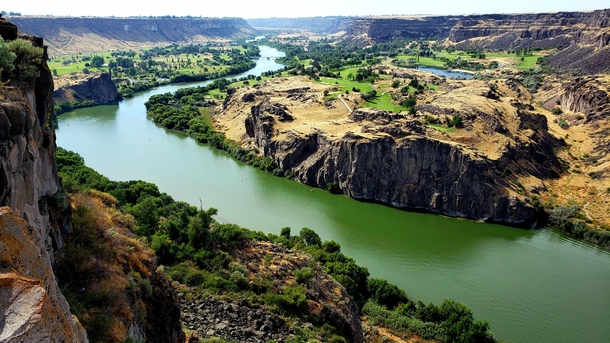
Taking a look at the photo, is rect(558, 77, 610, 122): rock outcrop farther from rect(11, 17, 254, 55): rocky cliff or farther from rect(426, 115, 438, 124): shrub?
rect(11, 17, 254, 55): rocky cliff

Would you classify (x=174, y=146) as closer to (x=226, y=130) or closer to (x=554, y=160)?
(x=226, y=130)

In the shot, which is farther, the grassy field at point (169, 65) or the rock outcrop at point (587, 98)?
the grassy field at point (169, 65)

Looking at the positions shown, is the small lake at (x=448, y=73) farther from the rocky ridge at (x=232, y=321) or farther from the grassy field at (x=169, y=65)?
the rocky ridge at (x=232, y=321)

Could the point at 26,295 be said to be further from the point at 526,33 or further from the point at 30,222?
the point at 526,33

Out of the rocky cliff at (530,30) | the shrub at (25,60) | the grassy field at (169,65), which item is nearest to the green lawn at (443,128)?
the shrub at (25,60)

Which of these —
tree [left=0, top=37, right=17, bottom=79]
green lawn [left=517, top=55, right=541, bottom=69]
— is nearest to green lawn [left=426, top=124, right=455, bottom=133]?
tree [left=0, top=37, right=17, bottom=79]

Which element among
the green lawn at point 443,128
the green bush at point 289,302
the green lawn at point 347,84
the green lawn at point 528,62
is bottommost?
the green bush at point 289,302

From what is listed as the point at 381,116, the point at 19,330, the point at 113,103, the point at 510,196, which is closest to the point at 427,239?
the point at 510,196
